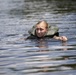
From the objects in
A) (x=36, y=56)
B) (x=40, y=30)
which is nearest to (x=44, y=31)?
(x=40, y=30)

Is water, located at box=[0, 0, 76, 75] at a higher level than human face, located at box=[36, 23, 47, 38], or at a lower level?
lower

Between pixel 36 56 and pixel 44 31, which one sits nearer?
pixel 36 56

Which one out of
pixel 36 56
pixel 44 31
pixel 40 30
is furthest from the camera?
pixel 44 31

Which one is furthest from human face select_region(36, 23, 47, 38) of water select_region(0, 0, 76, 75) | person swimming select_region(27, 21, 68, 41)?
water select_region(0, 0, 76, 75)

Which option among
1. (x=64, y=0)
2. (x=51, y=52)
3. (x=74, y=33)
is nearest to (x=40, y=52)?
(x=51, y=52)

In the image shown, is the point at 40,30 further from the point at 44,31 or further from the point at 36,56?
the point at 36,56

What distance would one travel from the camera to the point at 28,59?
1072 centimetres

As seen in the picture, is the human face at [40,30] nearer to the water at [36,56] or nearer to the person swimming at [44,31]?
the person swimming at [44,31]

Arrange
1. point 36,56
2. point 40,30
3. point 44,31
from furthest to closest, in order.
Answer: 1. point 44,31
2. point 40,30
3. point 36,56

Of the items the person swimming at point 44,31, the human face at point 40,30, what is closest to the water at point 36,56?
the person swimming at point 44,31

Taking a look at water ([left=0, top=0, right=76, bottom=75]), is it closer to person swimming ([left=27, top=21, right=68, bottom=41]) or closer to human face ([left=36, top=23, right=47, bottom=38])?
person swimming ([left=27, top=21, right=68, bottom=41])

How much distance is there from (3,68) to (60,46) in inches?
163

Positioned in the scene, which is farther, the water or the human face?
the human face

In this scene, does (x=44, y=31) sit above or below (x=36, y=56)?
above
